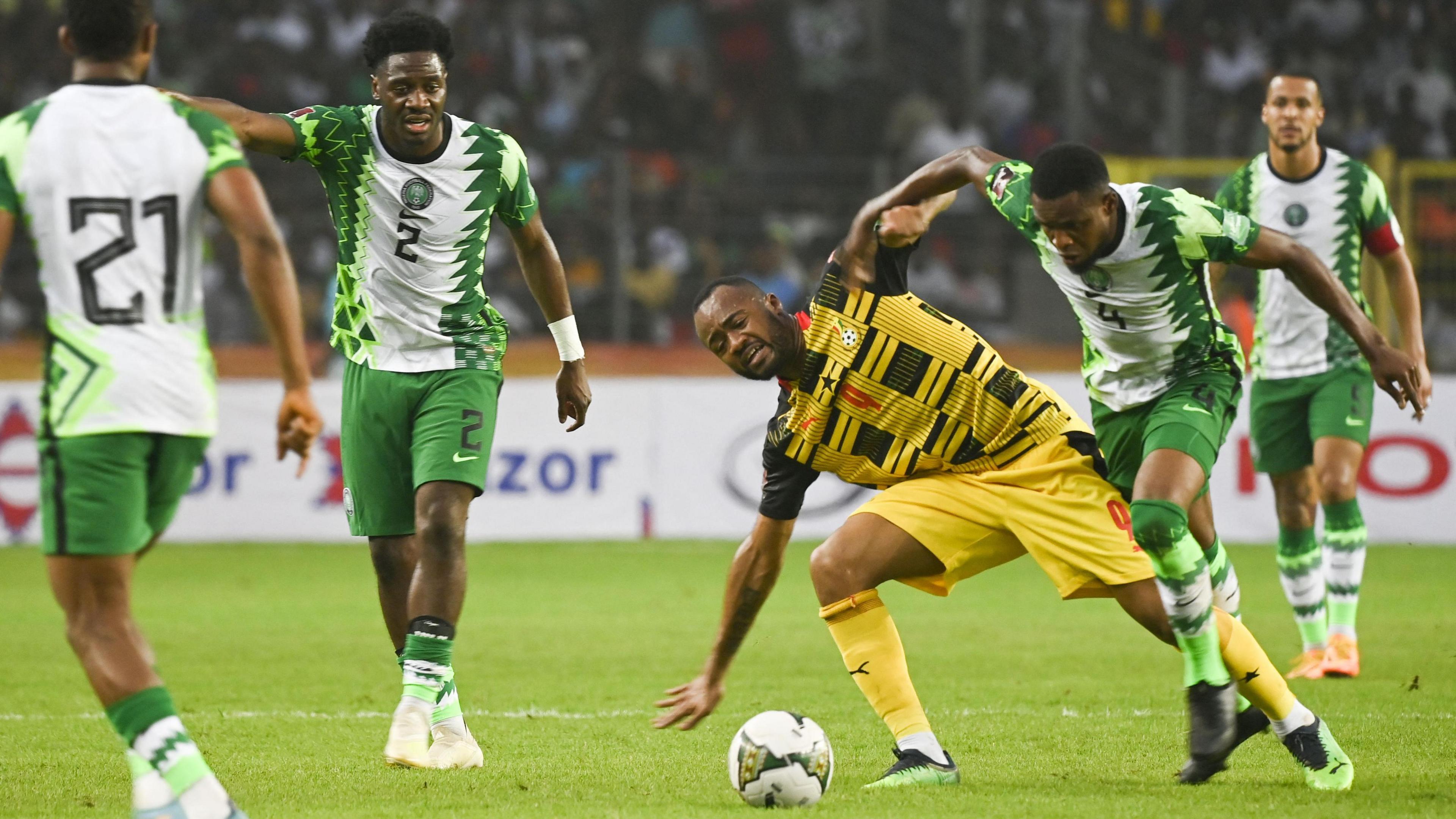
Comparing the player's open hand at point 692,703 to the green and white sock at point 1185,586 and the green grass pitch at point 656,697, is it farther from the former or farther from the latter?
the green and white sock at point 1185,586

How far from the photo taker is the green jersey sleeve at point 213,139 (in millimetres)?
4109

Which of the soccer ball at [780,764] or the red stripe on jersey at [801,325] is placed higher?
the red stripe on jersey at [801,325]

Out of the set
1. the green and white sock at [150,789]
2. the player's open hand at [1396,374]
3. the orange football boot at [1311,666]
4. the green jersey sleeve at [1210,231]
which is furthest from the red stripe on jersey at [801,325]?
the orange football boot at [1311,666]

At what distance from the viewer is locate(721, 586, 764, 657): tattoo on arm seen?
535 centimetres

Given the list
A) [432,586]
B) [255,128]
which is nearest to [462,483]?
[432,586]

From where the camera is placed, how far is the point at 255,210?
4.09 m

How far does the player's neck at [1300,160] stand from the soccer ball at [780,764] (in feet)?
14.5

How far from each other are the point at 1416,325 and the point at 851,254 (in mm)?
2927

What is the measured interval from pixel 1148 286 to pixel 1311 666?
3.07m

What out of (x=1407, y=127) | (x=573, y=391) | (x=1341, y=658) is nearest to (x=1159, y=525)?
(x=573, y=391)

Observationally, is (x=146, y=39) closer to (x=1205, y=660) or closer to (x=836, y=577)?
(x=836, y=577)

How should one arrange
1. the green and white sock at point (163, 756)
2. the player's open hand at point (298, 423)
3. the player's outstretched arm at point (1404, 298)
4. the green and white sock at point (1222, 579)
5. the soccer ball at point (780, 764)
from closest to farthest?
1. the green and white sock at point (163, 756)
2. the player's open hand at point (298, 423)
3. the soccer ball at point (780, 764)
4. the green and white sock at point (1222, 579)
5. the player's outstretched arm at point (1404, 298)

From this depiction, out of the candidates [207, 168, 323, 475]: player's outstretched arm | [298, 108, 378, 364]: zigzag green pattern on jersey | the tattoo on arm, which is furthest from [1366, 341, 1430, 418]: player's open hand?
[298, 108, 378, 364]: zigzag green pattern on jersey

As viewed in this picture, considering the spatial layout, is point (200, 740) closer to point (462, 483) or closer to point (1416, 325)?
point (462, 483)
